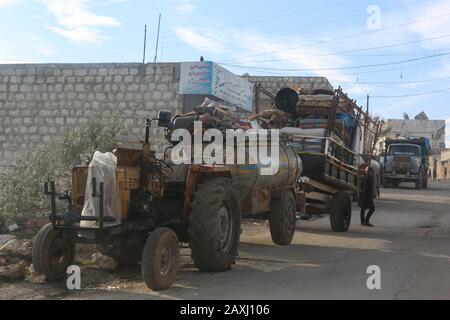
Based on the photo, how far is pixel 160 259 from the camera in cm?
682

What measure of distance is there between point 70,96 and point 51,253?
12936mm

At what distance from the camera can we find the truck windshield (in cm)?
3575

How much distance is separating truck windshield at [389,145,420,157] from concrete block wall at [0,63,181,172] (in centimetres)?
2157

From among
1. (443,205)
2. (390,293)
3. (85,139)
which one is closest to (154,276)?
(390,293)

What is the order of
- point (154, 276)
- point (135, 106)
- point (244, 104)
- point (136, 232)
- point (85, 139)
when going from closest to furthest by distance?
point (154, 276) < point (136, 232) < point (85, 139) < point (135, 106) < point (244, 104)

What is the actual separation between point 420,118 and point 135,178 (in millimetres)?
92668

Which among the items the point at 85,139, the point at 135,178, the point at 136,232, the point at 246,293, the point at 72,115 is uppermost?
the point at 72,115

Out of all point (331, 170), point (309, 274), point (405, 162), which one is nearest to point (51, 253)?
point (309, 274)

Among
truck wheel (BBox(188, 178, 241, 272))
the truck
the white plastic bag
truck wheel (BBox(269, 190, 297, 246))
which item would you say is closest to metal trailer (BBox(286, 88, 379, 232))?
truck wheel (BBox(269, 190, 297, 246))

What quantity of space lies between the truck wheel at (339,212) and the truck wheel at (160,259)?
25.1ft

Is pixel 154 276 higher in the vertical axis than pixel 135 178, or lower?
lower

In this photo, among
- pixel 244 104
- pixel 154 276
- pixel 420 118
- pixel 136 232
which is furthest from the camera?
pixel 420 118

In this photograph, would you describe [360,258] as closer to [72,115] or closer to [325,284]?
[325,284]

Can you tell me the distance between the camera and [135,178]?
7.50 meters
